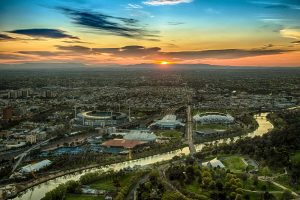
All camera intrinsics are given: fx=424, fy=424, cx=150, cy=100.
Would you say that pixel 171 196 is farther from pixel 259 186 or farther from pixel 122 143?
pixel 122 143

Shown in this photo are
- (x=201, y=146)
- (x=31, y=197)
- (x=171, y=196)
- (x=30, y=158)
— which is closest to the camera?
(x=171, y=196)

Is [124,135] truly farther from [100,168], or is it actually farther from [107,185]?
[107,185]

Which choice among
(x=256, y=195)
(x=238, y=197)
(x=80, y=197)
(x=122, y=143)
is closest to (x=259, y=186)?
(x=256, y=195)

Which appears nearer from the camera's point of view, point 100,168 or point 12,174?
point 12,174

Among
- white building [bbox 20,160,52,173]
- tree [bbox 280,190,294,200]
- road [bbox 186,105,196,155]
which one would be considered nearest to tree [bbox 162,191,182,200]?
tree [bbox 280,190,294,200]

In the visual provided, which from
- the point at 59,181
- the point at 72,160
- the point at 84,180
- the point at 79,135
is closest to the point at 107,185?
the point at 84,180

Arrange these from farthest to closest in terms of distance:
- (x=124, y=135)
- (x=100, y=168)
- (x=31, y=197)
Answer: (x=124, y=135) < (x=100, y=168) < (x=31, y=197)

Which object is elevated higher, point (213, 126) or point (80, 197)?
point (213, 126)

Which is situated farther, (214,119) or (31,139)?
(214,119)
